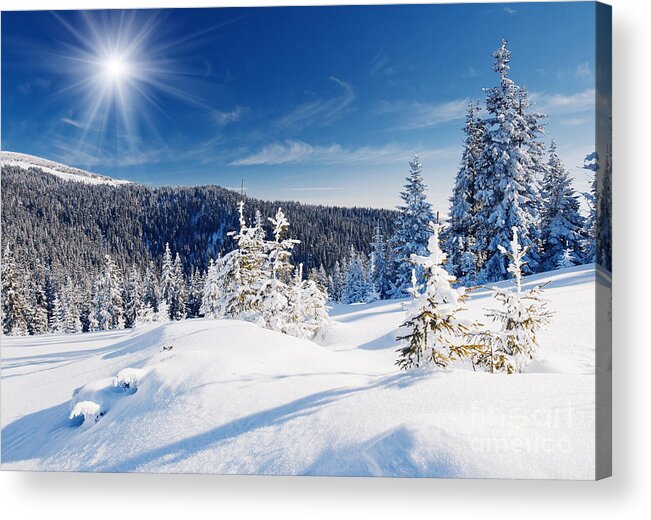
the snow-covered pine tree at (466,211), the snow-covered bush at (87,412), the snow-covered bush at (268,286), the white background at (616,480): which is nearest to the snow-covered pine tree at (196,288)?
the snow-covered bush at (268,286)

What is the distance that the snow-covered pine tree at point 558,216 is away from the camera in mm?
5977

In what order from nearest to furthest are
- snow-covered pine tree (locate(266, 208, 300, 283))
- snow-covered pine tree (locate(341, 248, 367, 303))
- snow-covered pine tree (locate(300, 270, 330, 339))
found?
1. snow-covered pine tree (locate(300, 270, 330, 339))
2. snow-covered pine tree (locate(266, 208, 300, 283))
3. snow-covered pine tree (locate(341, 248, 367, 303))

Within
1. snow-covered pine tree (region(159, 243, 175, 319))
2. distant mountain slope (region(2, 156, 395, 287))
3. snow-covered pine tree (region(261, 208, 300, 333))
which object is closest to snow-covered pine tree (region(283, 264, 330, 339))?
snow-covered pine tree (region(261, 208, 300, 333))

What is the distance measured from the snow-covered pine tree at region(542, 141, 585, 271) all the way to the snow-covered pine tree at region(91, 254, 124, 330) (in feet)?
26.8

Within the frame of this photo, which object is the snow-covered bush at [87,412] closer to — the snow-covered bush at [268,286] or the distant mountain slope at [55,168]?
the distant mountain slope at [55,168]

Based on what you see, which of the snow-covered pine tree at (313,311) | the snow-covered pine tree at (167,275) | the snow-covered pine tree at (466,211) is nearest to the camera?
the snow-covered pine tree at (466,211)

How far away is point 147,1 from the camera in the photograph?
650 centimetres

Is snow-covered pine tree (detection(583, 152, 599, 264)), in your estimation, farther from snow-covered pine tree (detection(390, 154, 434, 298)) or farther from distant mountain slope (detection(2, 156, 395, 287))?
distant mountain slope (detection(2, 156, 395, 287))

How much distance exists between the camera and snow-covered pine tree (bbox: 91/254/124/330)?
8469 millimetres

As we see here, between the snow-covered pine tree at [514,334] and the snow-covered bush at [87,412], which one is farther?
the snow-covered bush at [87,412]

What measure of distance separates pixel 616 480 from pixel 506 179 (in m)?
5.09

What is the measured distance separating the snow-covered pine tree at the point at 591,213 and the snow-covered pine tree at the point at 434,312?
2205mm

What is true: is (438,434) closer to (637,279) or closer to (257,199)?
(637,279)

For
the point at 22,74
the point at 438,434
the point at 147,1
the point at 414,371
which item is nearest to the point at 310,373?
the point at 414,371
